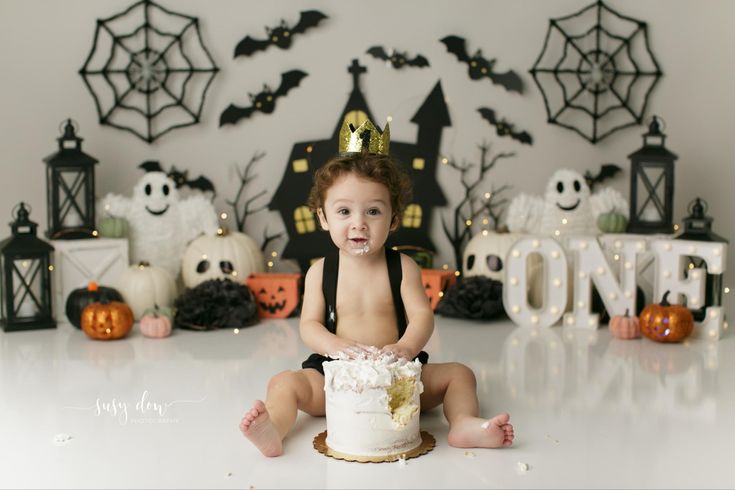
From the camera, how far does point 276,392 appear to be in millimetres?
2301

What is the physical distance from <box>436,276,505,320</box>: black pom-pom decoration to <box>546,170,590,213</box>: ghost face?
38 cm

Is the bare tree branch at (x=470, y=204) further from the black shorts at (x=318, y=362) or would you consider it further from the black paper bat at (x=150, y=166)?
the black shorts at (x=318, y=362)

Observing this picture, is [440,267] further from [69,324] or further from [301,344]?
[69,324]

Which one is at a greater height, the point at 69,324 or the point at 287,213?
the point at 287,213

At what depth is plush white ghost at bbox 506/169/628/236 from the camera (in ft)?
12.3

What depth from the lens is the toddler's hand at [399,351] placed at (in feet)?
7.34

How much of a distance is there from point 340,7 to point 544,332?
147 centimetres

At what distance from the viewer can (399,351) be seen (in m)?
2.25

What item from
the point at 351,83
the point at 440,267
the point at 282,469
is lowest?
the point at 282,469

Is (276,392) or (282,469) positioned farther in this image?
(276,392)

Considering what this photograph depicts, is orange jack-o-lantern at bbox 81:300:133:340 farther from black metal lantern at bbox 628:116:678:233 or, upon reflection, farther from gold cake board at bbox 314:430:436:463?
black metal lantern at bbox 628:116:678:233

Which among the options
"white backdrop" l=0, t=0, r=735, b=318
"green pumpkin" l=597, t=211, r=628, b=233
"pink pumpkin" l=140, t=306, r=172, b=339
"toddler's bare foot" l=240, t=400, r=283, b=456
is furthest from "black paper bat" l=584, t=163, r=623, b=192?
"toddler's bare foot" l=240, t=400, r=283, b=456

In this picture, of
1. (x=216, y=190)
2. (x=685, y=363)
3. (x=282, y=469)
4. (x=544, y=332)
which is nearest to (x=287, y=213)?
(x=216, y=190)

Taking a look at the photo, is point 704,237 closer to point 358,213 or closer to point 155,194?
point 358,213
